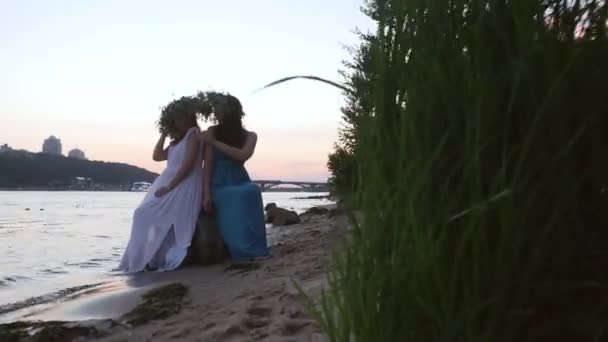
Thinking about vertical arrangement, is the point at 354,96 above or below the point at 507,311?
above

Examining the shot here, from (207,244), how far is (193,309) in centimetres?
283

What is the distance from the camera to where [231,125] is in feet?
25.3

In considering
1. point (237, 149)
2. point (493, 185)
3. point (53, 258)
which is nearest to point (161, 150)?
point (237, 149)

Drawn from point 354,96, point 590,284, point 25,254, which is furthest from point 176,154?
point 590,284

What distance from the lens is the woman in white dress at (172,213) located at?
24.4 feet

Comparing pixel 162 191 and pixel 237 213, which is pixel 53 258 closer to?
pixel 162 191

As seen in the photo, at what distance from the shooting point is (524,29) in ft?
4.61

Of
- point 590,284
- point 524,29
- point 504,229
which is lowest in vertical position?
point 590,284

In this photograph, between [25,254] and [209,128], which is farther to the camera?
[25,254]

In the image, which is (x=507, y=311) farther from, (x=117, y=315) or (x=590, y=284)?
(x=117, y=315)

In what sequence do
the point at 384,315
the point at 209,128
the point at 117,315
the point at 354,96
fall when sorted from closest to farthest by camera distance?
the point at 384,315 → the point at 354,96 → the point at 117,315 → the point at 209,128

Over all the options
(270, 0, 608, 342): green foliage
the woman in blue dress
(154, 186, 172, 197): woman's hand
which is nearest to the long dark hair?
the woman in blue dress

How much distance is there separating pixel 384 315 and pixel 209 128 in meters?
6.38

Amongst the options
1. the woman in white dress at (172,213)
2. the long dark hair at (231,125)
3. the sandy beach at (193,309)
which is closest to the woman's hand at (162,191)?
the woman in white dress at (172,213)
